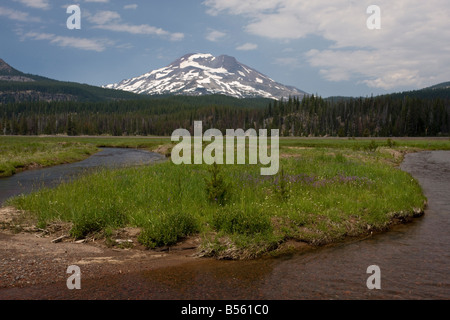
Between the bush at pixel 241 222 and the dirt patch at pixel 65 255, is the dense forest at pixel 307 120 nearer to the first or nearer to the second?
the bush at pixel 241 222

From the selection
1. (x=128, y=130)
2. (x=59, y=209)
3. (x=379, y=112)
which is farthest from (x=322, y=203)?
(x=128, y=130)

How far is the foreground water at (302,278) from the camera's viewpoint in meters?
7.55

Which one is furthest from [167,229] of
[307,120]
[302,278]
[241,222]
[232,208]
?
[307,120]

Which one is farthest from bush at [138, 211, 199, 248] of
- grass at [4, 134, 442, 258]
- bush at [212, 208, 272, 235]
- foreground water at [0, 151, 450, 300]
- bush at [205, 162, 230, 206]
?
bush at [205, 162, 230, 206]

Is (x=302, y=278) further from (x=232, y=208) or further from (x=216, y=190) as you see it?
(x=216, y=190)

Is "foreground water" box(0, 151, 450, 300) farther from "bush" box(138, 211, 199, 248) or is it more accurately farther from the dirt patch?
"bush" box(138, 211, 199, 248)

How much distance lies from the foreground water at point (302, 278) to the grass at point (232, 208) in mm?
1044

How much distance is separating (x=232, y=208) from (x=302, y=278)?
435cm

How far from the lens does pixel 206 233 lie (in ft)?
36.0

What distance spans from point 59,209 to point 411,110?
142 meters

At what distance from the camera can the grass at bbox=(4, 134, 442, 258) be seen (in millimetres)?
10758

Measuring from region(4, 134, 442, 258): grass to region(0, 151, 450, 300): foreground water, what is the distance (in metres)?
1.04

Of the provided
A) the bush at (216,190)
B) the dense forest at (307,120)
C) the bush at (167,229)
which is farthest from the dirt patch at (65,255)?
the dense forest at (307,120)
